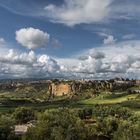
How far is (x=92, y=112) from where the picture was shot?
16212cm

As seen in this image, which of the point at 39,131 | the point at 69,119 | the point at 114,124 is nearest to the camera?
the point at 39,131

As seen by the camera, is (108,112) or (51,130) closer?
(51,130)

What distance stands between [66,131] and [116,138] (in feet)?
40.1

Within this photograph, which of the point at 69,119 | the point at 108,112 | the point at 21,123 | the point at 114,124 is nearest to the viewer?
the point at 69,119

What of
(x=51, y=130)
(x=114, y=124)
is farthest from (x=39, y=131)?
(x=114, y=124)

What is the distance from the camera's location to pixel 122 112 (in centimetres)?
15300

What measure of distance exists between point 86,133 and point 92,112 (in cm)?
7906

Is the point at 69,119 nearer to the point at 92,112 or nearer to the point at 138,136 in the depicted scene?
the point at 138,136

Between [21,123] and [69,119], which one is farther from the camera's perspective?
[21,123]

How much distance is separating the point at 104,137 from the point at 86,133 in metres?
16.0

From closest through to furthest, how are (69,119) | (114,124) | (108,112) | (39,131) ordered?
(39,131) → (69,119) → (114,124) → (108,112)

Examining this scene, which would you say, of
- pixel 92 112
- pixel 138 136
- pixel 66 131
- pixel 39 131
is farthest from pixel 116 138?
pixel 92 112

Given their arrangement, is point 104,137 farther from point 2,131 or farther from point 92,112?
point 92,112

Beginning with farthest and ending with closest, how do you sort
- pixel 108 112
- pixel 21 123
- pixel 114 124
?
pixel 108 112
pixel 21 123
pixel 114 124
